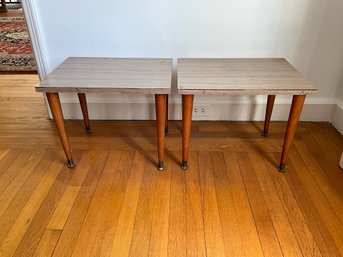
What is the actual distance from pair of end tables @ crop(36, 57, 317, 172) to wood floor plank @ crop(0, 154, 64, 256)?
4.7 inches

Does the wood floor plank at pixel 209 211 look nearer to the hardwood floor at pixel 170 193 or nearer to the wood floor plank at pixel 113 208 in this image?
the hardwood floor at pixel 170 193

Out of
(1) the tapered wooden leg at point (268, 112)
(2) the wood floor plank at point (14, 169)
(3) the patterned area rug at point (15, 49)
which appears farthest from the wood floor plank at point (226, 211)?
(3) the patterned area rug at point (15, 49)

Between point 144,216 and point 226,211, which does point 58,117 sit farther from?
point 226,211

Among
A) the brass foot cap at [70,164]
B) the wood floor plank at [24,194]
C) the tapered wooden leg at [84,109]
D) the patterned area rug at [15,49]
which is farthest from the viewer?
Answer: the patterned area rug at [15,49]

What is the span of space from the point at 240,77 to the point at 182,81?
0.32m

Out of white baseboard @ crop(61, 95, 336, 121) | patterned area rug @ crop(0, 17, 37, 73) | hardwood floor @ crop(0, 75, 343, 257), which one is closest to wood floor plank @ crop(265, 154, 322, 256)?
hardwood floor @ crop(0, 75, 343, 257)

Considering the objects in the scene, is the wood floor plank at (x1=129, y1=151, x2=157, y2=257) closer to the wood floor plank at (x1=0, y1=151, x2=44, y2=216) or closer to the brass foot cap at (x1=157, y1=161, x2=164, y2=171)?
the brass foot cap at (x1=157, y1=161, x2=164, y2=171)

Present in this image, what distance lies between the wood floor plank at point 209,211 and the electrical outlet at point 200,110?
443 mm

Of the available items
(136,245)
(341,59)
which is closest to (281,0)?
(341,59)

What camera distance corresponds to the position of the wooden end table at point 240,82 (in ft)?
4.54

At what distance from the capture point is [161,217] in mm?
1372

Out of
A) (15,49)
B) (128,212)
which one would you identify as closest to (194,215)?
(128,212)

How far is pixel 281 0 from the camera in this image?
1.75 metres

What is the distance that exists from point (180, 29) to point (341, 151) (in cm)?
132
